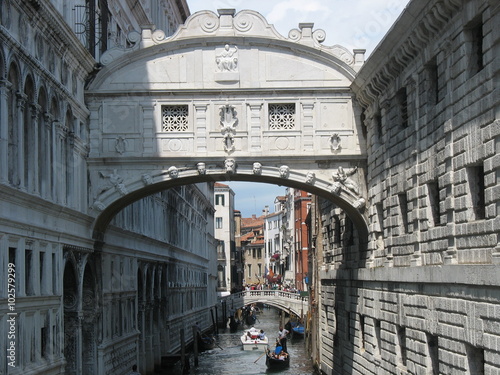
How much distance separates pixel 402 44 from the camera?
631 inches

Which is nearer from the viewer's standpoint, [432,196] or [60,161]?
[432,196]

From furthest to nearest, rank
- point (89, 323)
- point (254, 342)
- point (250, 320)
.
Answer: point (250, 320) → point (254, 342) → point (89, 323)

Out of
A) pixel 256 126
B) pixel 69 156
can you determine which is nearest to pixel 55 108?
pixel 69 156

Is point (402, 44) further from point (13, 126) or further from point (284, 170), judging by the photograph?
point (13, 126)

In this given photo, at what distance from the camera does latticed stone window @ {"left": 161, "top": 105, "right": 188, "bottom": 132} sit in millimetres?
20203

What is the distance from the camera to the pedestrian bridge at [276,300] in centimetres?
5267

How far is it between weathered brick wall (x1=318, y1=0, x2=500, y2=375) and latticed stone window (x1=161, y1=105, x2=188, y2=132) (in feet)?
12.5

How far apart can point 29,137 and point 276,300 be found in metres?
42.3

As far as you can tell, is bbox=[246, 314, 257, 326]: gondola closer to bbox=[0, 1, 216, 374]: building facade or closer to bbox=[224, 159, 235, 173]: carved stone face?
bbox=[0, 1, 216, 374]: building facade

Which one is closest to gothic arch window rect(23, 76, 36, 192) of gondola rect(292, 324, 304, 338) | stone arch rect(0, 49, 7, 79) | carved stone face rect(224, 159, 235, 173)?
stone arch rect(0, 49, 7, 79)

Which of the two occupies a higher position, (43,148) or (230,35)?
(230,35)

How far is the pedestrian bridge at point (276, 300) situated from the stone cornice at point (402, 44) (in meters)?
31.5

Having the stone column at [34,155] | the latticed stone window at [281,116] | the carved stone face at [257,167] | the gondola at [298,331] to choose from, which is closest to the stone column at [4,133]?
the stone column at [34,155]

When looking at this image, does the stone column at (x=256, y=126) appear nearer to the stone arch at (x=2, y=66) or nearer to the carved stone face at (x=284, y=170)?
the carved stone face at (x=284, y=170)
